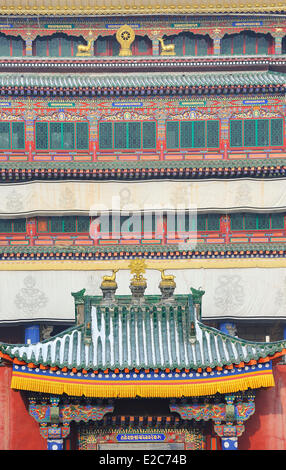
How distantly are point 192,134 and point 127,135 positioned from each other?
9.12ft

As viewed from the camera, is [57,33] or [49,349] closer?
[49,349]

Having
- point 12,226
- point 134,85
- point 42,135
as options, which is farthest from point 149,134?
point 12,226

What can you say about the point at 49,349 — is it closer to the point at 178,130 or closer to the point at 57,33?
the point at 178,130

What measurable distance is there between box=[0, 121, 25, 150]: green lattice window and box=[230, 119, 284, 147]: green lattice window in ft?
29.4

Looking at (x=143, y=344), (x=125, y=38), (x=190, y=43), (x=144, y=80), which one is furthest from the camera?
(x=190, y=43)

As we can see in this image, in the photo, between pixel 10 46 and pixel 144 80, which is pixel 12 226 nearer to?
pixel 10 46

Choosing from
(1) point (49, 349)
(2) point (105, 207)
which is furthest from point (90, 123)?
(1) point (49, 349)

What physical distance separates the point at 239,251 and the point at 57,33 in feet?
42.1

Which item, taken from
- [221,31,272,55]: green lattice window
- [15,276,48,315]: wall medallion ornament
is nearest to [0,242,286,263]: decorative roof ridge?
[15,276,48,315]: wall medallion ornament

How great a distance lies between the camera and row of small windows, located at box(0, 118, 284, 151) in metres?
43.0

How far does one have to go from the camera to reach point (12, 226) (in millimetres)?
43031

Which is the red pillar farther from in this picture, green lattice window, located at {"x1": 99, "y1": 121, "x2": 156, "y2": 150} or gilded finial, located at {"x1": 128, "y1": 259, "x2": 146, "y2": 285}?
green lattice window, located at {"x1": 99, "y1": 121, "x2": 156, "y2": 150}

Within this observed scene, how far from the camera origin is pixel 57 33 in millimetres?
45156
